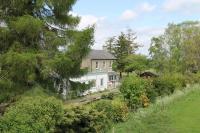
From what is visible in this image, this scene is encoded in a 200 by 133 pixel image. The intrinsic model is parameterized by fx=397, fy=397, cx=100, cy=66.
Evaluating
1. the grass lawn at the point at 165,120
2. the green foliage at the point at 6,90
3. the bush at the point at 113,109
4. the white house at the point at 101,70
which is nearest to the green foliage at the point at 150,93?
the grass lawn at the point at 165,120

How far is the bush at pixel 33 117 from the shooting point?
12.1m

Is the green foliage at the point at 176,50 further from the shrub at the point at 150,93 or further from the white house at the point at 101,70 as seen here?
the shrub at the point at 150,93

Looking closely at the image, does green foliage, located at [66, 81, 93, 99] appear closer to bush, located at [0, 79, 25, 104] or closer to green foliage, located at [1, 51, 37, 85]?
green foliage, located at [1, 51, 37, 85]

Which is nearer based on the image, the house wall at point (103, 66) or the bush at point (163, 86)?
the bush at point (163, 86)

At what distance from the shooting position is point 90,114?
55.5ft

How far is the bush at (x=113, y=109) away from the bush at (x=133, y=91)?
374cm

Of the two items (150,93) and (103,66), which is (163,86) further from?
(103,66)

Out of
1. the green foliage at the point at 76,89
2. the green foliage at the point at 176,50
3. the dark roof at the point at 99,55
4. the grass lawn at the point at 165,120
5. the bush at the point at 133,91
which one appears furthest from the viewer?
the dark roof at the point at 99,55

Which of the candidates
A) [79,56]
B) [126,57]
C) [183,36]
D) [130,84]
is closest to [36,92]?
[79,56]

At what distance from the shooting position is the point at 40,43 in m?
25.5

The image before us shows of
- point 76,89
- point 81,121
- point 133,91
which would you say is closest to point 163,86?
point 133,91

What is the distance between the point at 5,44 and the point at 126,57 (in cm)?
6242

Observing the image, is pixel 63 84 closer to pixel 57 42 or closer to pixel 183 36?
pixel 57 42

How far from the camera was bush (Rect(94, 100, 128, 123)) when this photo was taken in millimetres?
20141
